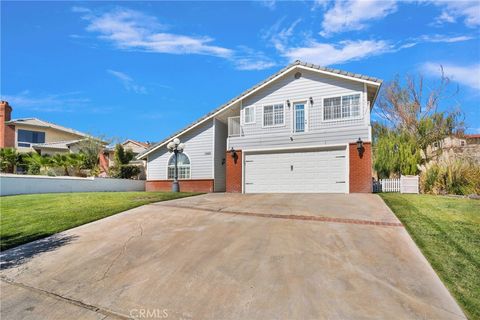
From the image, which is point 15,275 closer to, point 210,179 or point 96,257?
point 96,257

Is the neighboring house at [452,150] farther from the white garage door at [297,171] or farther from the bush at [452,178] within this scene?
the white garage door at [297,171]

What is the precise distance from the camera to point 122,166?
21.3 m

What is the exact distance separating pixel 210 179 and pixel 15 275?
39.5 feet

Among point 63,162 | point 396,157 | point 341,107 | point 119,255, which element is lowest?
point 119,255

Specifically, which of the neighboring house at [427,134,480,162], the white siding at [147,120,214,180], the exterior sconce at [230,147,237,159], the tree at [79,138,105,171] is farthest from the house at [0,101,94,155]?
the neighboring house at [427,134,480,162]

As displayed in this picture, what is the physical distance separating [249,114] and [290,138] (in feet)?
9.81

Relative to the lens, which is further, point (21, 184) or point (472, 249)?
point (21, 184)

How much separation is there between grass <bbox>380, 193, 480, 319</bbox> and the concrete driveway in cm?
18

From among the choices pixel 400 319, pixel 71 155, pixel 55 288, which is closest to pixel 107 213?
pixel 55 288

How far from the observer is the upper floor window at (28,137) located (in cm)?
3272

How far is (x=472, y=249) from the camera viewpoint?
15.8 feet

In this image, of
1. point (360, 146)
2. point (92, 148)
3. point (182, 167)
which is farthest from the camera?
point (92, 148)

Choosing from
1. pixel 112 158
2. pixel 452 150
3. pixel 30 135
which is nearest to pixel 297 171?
pixel 452 150

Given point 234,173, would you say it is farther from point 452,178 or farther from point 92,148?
point 92,148
